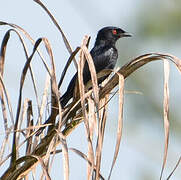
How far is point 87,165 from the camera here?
8.39 ft

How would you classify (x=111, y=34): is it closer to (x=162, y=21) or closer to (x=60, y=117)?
(x=162, y=21)

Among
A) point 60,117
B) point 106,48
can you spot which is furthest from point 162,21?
point 60,117

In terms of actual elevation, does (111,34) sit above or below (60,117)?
below

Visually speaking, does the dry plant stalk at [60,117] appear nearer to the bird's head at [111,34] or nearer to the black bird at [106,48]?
the black bird at [106,48]

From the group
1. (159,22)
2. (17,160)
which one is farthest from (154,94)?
(17,160)

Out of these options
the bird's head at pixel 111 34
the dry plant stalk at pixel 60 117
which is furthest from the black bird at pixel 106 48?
the dry plant stalk at pixel 60 117

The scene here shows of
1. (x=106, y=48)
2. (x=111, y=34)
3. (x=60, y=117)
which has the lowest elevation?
(x=106, y=48)

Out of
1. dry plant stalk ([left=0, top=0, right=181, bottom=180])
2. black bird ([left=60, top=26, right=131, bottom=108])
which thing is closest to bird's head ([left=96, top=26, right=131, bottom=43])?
black bird ([left=60, top=26, right=131, bottom=108])

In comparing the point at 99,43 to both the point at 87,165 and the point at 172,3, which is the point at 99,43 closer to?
the point at 172,3

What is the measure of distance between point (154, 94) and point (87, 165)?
132 inches

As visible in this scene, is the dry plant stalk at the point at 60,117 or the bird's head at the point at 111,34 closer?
the dry plant stalk at the point at 60,117

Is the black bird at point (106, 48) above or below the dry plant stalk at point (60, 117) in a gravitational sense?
below

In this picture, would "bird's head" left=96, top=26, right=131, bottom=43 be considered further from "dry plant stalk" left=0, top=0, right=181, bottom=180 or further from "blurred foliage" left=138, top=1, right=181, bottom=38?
"dry plant stalk" left=0, top=0, right=181, bottom=180

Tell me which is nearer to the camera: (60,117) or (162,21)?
(60,117)
